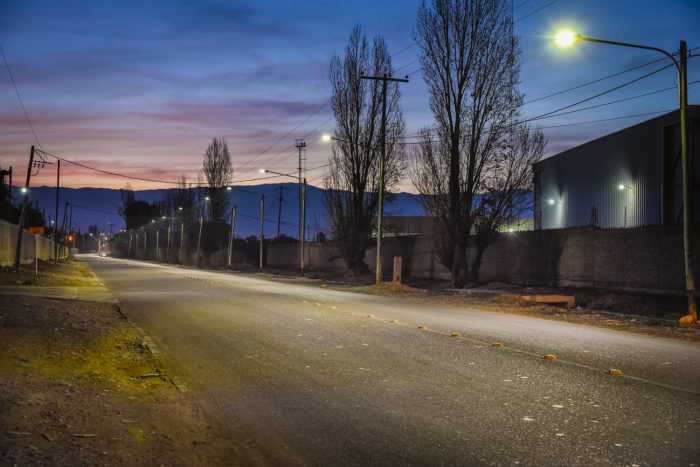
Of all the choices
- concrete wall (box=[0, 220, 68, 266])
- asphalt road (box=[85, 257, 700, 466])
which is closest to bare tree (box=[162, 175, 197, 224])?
concrete wall (box=[0, 220, 68, 266])

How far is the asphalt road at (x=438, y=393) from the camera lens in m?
5.04

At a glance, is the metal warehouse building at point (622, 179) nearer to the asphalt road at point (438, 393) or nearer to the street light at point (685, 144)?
the street light at point (685, 144)

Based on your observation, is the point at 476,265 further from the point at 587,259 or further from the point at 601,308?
the point at 601,308

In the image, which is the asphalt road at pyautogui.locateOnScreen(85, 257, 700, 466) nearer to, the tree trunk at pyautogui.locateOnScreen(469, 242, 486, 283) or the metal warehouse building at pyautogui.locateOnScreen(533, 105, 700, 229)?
the tree trunk at pyautogui.locateOnScreen(469, 242, 486, 283)

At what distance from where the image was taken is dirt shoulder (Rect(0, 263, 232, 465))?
4703 millimetres

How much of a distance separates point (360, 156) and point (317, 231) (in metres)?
23.5

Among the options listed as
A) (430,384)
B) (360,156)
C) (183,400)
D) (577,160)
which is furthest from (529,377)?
(577,160)

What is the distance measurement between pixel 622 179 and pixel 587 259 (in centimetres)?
1777

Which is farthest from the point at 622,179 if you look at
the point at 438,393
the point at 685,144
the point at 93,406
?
the point at 93,406

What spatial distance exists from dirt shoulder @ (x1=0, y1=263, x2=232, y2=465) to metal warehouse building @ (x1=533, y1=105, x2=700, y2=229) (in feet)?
95.5

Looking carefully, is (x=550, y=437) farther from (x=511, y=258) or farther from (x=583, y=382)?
(x=511, y=258)

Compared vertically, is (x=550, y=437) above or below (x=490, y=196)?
below

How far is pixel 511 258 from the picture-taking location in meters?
30.9

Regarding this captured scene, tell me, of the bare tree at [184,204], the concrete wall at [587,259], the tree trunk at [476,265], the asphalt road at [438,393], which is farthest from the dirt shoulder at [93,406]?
the bare tree at [184,204]
